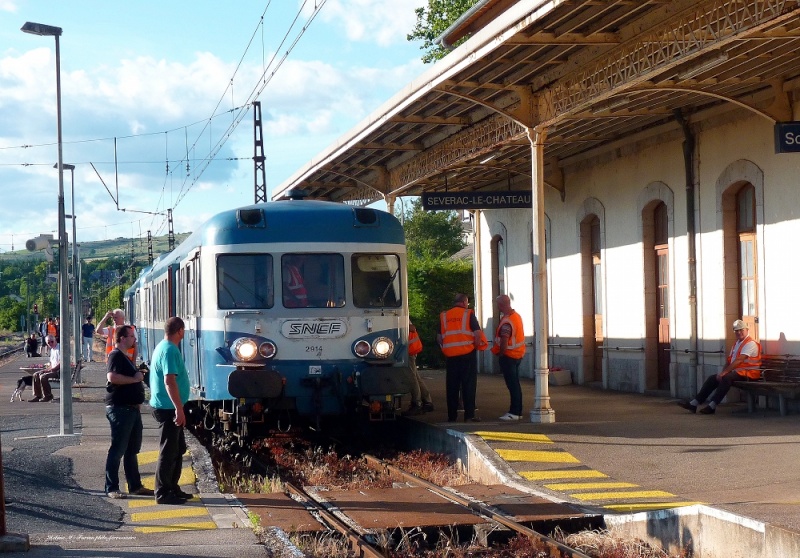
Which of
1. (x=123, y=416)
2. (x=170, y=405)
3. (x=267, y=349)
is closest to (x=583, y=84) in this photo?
(x=267, y=349)

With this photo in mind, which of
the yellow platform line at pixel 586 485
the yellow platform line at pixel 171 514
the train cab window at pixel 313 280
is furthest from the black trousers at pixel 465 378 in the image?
the yellow platform line at pixel 171 514

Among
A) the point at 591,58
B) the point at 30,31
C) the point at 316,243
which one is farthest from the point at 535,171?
the point at 30,31

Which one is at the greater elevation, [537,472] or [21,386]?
[21,386]

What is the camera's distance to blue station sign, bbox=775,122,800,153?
12898 mm

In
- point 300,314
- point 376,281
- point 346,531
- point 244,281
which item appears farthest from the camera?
point 376,281

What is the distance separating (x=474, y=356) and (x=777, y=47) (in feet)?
17.5

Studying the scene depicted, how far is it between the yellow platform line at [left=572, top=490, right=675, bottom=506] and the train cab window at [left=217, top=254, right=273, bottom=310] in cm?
485

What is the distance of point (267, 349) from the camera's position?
13195mm

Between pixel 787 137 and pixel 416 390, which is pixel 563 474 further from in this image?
pixel 787 137

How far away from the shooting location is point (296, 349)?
13297 millimetres

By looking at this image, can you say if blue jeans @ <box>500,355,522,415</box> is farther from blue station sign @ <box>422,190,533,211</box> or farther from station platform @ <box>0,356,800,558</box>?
blue station sign @ <box>422,190,533,211</box>

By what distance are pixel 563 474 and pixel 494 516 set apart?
6.91 ft

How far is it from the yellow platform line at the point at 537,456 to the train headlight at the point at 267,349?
2811 millimetres

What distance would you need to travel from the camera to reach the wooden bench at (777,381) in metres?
14.4
